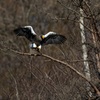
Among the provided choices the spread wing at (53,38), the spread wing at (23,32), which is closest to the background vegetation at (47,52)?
the spread wing at (53,38)

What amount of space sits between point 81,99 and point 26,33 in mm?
2358

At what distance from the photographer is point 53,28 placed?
14.4m

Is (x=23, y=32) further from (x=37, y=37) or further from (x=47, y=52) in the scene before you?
(x=47, y=52)

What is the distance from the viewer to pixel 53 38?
5551mm

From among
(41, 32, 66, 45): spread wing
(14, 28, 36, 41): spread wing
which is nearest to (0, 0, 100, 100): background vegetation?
(41, 32, 66, 45): spread wing

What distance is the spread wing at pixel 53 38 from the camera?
17.7ft

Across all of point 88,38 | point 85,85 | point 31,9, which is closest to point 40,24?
point 31,9

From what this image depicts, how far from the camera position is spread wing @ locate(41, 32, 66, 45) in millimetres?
5398

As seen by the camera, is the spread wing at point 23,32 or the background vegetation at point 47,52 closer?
the background vegetation at point 47,52

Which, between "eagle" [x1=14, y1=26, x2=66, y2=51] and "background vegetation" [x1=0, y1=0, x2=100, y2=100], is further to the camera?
"eagle" [x1=14, y1=26, x2=66, y2=51]

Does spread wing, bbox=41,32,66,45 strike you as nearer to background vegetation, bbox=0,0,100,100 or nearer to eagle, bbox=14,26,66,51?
eagle, bbox=14,26,66,51

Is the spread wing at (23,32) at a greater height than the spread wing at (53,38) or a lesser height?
greater

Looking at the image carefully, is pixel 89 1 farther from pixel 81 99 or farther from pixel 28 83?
pixel 28 83

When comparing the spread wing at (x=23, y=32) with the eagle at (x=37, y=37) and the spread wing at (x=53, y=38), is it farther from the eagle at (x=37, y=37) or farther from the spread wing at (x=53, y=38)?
the spread wing at (x=53, y=38)
